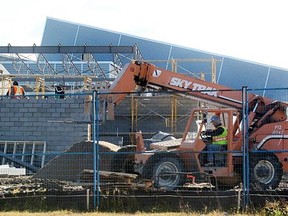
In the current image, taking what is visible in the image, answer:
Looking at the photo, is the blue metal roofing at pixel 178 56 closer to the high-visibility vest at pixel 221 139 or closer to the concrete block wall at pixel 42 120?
the concrete block wall at pixel 42 120

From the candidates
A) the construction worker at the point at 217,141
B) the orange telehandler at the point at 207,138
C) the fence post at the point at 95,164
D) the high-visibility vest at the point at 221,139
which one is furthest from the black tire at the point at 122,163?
the fence post at the point at 95,164

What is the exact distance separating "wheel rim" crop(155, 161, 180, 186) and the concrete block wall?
23.1 feet

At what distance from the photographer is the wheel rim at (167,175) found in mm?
13438

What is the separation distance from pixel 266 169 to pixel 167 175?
2.35m

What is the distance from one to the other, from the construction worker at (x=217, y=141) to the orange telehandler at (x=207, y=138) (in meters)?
0.12

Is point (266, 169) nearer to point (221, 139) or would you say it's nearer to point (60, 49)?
point (221, 139)

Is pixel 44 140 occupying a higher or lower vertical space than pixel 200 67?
lower

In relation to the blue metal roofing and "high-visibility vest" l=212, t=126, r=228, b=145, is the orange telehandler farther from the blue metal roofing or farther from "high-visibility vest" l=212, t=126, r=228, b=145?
the blue metal roofing

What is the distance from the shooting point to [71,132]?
20297 millimetres

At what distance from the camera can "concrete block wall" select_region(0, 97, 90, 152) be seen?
20359mm

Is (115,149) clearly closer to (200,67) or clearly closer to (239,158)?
(239,158)

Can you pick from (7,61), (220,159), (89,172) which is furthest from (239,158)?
(7,61)

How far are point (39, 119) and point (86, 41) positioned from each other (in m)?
28.7

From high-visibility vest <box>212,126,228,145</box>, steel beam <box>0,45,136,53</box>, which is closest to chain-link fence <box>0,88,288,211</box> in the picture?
high-visibility vest <box>212,126,228,145</box>
